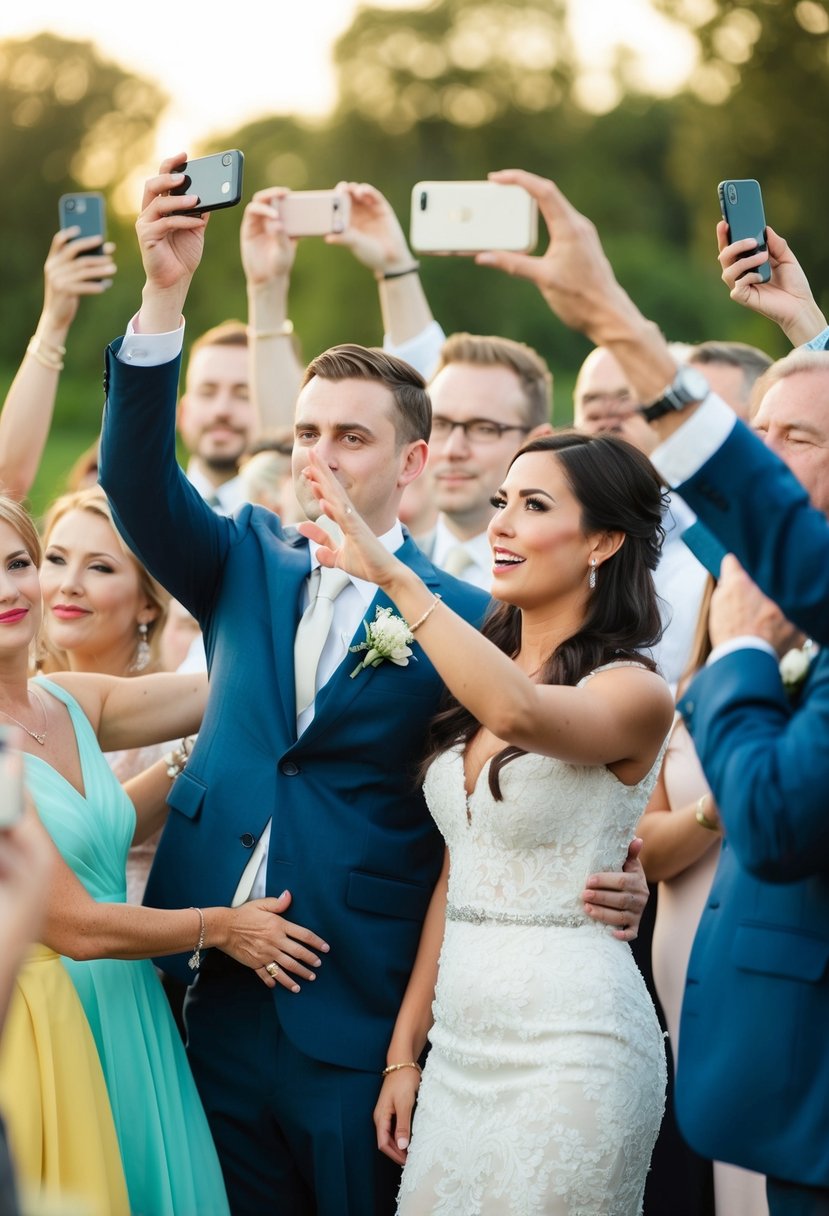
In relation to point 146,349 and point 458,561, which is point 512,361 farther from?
point 146,349

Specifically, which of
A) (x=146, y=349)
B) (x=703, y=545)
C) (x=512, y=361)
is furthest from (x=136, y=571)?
(x=703, y=545)

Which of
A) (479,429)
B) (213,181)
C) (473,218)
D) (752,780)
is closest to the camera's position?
(752,780)

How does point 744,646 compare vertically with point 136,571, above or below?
below

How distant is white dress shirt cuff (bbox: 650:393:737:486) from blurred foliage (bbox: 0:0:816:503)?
14745mm

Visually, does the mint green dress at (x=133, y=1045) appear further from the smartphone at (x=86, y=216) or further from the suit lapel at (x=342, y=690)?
the smartphone at (x=86, y=216)

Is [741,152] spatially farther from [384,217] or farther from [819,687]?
[819,687]

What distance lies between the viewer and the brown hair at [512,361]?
6230mm

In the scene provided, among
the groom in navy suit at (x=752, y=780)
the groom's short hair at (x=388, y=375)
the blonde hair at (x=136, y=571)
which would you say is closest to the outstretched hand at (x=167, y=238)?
the groom's short hair at (x=388, y=375)

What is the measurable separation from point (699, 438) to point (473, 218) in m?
3.17

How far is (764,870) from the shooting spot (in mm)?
2852

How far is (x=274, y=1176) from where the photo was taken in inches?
160

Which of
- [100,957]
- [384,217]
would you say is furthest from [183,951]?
[384,217]

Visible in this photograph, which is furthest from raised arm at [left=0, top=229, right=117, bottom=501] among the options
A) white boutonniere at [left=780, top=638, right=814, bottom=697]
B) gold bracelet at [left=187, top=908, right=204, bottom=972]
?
white boutonniere at [left=780, top=638, right=814, bottom=697]

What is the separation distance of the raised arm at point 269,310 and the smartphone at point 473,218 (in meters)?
0.66
